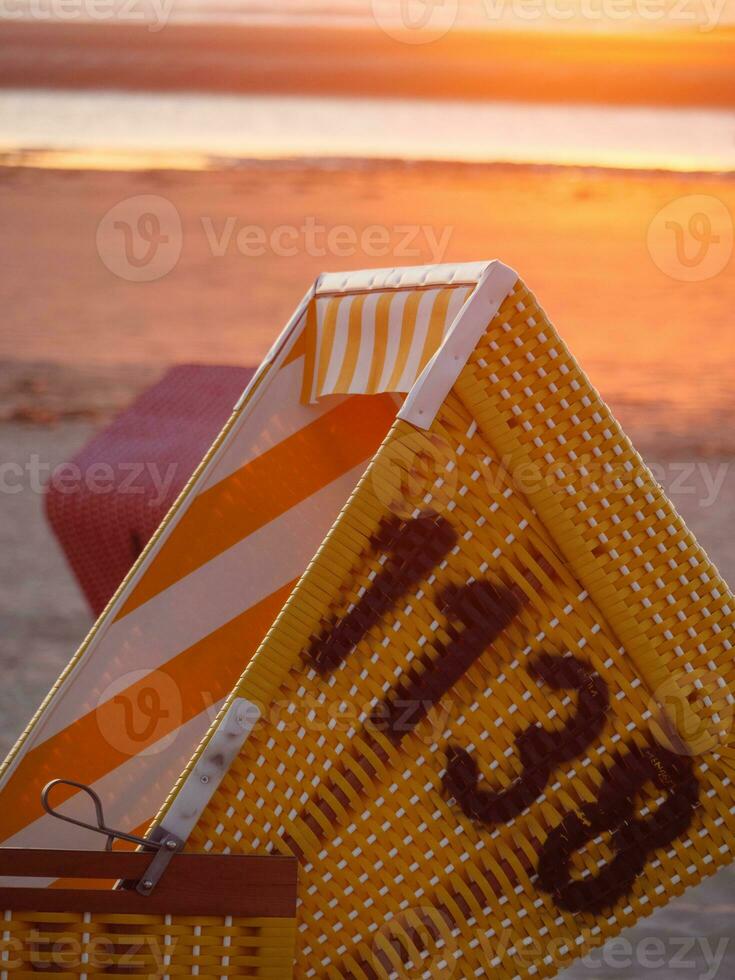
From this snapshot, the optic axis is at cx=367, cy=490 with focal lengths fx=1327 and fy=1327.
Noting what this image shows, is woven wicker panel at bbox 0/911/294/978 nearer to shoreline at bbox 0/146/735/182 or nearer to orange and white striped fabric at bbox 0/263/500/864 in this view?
orange and white striped fabric at bbox 0/263/500/864

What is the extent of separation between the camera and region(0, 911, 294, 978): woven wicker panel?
0.87 m

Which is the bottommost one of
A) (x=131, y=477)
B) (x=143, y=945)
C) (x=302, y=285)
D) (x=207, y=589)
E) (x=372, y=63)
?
A: (x=143, y=945)

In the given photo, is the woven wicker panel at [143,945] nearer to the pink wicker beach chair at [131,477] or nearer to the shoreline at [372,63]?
the pink wicker beach chair at [131,477]

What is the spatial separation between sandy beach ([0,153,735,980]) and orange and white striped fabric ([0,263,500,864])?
109 cm

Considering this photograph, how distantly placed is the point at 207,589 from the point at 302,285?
113 inches

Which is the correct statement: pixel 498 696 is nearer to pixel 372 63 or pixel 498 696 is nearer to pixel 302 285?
pixel 302 285

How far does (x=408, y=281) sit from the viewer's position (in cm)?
119

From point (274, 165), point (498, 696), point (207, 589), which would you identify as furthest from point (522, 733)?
point (274, 165)

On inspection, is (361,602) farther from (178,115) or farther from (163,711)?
(178,115)

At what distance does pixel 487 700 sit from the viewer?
0.94 metres

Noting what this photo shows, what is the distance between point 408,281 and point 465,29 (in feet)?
17.3

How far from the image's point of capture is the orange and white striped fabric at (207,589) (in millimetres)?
1271

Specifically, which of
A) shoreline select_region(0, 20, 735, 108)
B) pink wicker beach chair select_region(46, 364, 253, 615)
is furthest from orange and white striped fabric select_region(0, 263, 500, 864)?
shoreline select_region(0, 20, 735, 108)

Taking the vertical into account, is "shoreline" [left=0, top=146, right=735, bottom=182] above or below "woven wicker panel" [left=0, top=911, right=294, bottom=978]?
above
